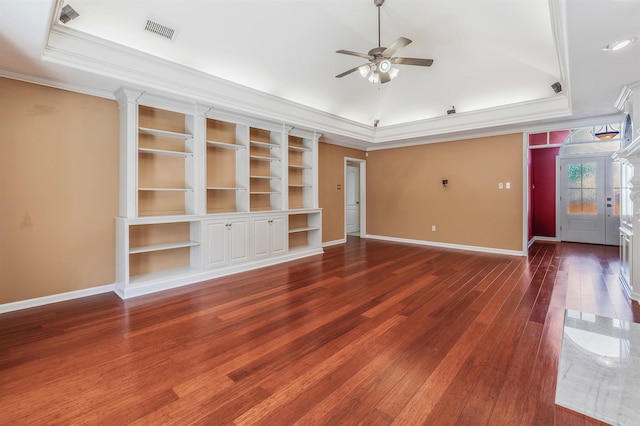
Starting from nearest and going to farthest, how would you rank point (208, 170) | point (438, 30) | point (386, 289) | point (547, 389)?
point (547, 389)
point (386, 289)
point (438, 30)
point (208, 170)

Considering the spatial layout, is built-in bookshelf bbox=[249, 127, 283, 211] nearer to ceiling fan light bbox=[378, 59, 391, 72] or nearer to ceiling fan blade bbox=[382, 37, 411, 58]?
ceiling fan light bbox=[378, 59, 391, 72]

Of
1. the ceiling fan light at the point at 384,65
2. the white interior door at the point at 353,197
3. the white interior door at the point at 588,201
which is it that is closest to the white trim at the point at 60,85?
the ceiling fan light at the point at 384,65

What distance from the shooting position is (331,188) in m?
7.06

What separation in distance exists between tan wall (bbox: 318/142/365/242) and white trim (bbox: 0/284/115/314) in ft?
14.1

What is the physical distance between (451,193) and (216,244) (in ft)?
16.7

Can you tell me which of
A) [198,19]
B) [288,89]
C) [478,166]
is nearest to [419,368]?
[198,19]

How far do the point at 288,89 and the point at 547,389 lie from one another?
489 centimetres

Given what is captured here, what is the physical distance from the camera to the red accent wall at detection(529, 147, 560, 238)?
7.44m

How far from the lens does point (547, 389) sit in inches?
71.2

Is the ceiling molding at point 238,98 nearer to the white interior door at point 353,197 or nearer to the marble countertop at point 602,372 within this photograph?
the white interior door at point 353,197

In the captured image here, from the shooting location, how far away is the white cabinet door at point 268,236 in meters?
4.90

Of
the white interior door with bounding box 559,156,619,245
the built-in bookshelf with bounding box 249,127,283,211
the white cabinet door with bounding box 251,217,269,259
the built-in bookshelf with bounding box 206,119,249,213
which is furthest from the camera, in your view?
the white interior door with bounding box 559,156,619,245

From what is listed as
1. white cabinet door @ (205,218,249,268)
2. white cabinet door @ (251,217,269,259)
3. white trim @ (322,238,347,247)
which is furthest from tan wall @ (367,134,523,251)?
white cabinet door @ (205,218,249,268)

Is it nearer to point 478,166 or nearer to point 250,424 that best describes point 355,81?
point 478,166
